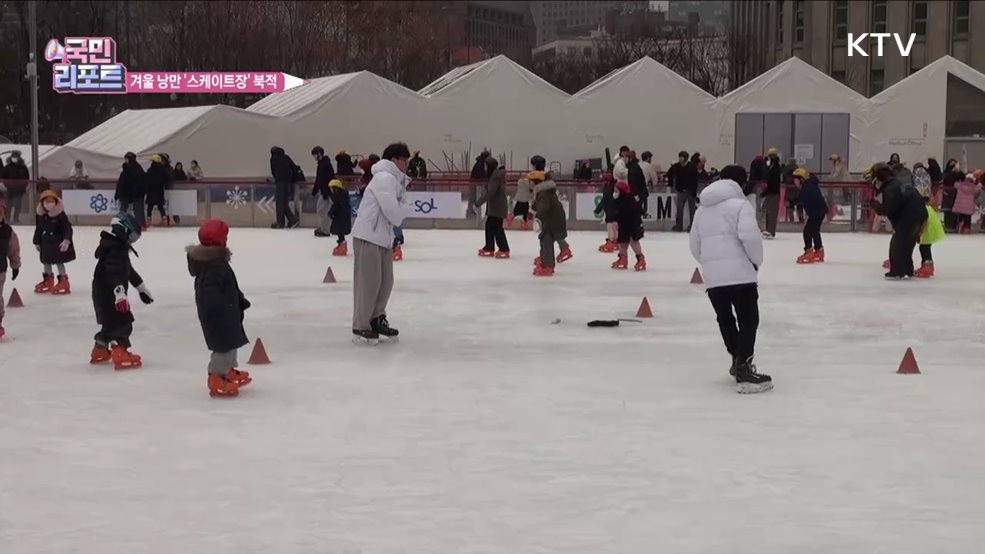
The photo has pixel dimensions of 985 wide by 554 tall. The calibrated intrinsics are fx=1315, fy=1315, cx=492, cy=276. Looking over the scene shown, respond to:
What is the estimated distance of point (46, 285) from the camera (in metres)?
14.3

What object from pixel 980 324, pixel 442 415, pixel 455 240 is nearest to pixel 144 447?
pixel 442 415

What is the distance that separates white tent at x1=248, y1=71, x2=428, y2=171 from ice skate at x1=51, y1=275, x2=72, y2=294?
1985cm

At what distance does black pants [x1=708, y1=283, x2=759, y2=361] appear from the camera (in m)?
8.45

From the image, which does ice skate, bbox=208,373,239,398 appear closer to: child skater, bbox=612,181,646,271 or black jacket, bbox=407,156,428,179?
child skater, bbox=612,181,646,271

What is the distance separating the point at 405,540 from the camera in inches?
203

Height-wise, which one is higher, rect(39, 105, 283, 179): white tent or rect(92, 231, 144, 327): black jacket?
rect(39, 105, 283, 179): white tent

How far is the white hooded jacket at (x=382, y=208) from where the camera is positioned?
10.2 meters

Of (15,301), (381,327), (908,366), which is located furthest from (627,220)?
(908,366)

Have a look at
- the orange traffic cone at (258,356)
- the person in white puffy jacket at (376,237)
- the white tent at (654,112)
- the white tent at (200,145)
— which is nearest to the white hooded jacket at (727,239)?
the person in white puffy jacket at (376,237)

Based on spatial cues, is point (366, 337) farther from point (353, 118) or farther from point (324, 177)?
point (353, 118)

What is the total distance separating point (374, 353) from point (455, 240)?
479 inches

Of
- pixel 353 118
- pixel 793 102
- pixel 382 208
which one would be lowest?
pixel 382 208

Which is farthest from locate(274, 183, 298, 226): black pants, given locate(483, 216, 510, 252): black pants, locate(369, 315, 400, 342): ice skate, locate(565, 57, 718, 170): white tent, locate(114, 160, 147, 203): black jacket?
locate(369, 315, 400, 342): ice skate

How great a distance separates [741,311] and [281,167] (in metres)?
17.3
